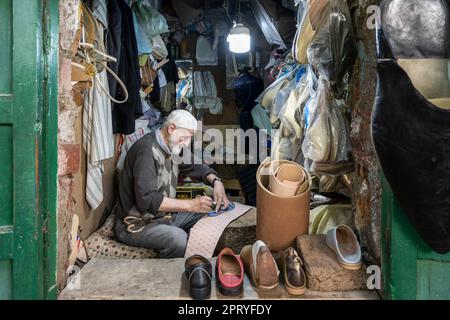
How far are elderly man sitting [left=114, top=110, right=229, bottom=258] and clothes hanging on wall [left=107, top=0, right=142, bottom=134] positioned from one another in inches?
11.7

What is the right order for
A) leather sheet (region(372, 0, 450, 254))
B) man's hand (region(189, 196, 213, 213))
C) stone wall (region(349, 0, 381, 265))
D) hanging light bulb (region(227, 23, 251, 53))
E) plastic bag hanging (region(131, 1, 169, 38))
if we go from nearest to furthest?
leather sheet (region(372, 0, 450, 254)), stone wall (region(349, 0, 381, 265)), man's hand (region(189, 196, 213, 213)), plastic bag hanging (region(131, 1, 169, 38)), hanging light bulb (region(227, 23, 251, 53))

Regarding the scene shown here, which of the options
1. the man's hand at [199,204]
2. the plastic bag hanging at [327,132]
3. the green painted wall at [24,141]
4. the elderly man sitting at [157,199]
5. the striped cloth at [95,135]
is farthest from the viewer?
the man's hand at [199,204]

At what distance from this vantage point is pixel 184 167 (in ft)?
12.0

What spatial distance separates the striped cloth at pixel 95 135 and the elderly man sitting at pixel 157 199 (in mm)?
250

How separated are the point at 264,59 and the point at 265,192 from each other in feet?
14.4

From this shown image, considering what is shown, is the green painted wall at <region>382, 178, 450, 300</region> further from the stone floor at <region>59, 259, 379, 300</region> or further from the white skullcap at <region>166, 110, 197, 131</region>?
the white skullcap at <region>166, 110, 197, 131</region>

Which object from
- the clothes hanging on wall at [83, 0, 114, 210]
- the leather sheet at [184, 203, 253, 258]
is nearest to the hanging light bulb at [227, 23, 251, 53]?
the clothes hanging on wall at [83, 0, 114, 210]

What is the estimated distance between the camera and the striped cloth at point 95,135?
2.61m

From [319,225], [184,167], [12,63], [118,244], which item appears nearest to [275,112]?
[184,167]

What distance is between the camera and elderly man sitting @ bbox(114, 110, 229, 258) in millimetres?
2740

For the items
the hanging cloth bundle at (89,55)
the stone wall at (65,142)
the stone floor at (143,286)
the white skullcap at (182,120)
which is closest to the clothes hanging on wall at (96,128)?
the hanging cloth bundle at (89,55)

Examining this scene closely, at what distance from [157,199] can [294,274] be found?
1.35 metres

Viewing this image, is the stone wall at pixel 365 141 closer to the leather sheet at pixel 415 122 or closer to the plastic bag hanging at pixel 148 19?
the leather sheet at pixel 415 122
